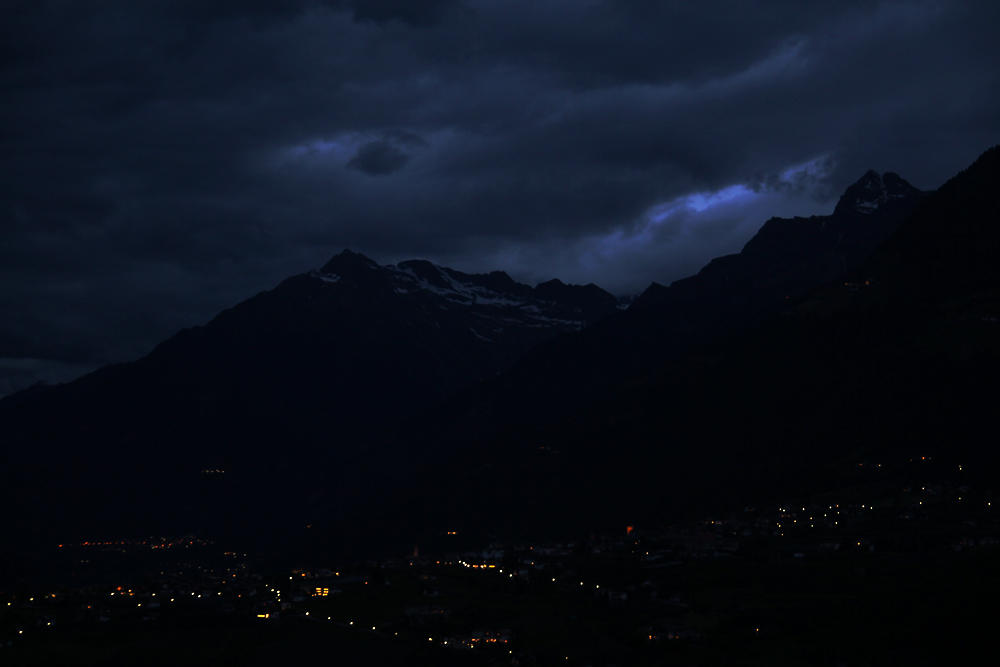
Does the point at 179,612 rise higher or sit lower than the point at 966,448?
lower

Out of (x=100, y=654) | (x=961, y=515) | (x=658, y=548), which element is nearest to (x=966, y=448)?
(x=961, y=515)

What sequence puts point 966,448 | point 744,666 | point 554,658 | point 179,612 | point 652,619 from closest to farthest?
point 744,666, point 554,658, point 652,619, point 179,612, point 966,448

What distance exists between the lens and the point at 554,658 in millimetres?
110312

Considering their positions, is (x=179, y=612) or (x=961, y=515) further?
(x=961, y=515)

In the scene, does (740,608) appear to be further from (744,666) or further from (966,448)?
(966,448)

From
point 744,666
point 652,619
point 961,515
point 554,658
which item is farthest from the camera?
point 961,515

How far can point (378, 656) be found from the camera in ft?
379

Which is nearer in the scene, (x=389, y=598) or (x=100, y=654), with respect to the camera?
(x=100, y=654)

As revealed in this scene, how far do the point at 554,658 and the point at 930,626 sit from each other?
37.6 metres

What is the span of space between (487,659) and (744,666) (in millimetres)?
25264

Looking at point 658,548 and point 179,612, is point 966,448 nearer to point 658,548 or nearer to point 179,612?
point 658,548

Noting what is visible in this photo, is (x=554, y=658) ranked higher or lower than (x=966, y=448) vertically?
lower

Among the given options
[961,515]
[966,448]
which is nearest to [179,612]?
[961,515]

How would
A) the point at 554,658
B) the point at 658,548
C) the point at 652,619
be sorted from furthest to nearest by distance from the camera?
1. the point at 658,548
2. the point at 652,619
3. the point at 554,658
